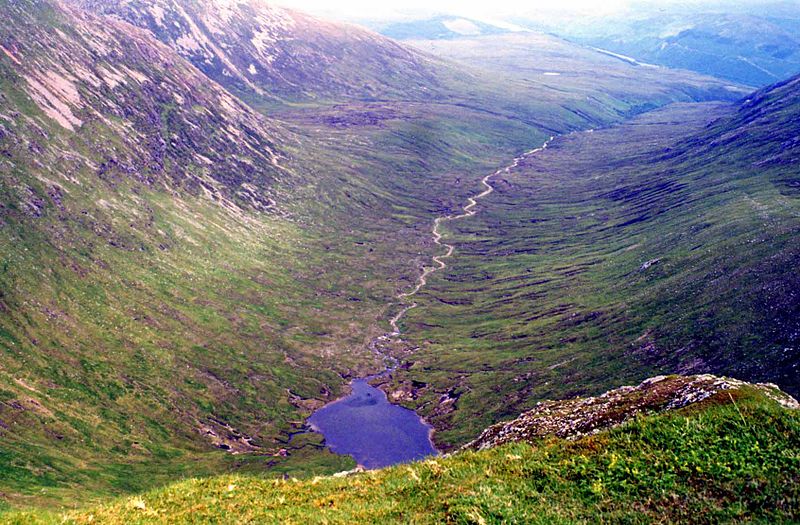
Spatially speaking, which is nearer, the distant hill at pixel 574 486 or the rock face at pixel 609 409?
the distant hill at pixel 574 486

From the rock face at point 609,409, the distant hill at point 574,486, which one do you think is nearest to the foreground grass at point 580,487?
the distant hill at point 574,486

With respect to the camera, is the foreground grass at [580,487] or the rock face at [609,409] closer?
the foreground grass at [580,487]

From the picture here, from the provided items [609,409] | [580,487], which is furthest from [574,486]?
[609,409]

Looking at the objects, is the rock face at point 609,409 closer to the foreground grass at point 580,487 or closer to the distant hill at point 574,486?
the distant hill at point 574,486

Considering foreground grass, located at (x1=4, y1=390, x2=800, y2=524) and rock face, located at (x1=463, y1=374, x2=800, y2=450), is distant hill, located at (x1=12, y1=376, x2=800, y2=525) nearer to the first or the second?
foreground grass, located at (x1=4, y1=390, x2=800, y2=524)

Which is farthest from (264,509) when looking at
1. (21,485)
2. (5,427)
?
(5,427)

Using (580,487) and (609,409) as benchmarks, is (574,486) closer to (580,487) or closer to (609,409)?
(580,487)
